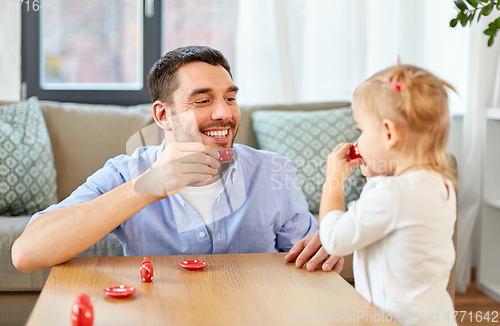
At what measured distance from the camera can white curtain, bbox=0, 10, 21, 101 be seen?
8.07 feet

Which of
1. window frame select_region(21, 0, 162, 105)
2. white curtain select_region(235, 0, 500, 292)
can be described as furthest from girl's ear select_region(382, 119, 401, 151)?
window frame select_region(21, 0, 162, 105)

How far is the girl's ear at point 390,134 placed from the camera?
2.21ft

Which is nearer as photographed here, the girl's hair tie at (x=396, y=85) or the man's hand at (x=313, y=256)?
the girl's hair tie at (x=396, y=85)

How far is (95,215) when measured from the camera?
38.9 inches

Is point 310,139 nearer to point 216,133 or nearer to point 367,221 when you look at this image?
point 216,133

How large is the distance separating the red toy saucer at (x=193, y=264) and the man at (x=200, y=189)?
0.62ft

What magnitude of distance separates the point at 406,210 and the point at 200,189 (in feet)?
2.36

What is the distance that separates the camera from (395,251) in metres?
0.67

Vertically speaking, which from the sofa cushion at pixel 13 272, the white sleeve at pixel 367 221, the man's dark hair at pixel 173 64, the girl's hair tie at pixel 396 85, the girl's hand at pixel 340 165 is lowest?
the sofa cushion at pixel 13 272

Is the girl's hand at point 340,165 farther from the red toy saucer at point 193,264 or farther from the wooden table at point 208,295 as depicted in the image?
the red toy saucer at point 193,264

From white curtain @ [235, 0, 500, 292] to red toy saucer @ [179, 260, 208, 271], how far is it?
6.10 ft

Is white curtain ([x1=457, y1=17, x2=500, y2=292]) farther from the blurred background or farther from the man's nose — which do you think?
the man's nose

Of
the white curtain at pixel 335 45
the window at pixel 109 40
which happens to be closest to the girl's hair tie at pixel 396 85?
the white curtain at pixel 335 45

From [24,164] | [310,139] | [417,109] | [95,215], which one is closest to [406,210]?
[417,109]
